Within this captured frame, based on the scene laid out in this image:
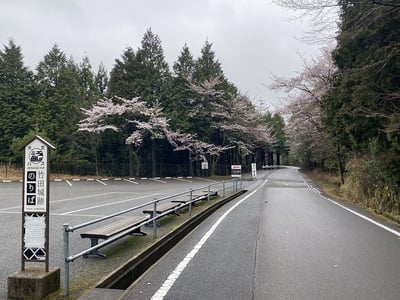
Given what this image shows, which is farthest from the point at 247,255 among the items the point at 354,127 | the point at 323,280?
the point at 354,127

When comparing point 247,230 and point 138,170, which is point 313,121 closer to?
point 138,170

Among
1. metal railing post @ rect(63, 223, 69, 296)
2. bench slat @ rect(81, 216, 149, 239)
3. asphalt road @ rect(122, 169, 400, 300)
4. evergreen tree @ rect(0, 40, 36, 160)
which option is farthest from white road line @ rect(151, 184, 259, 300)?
evergreen tree @ rect(0, 40, 36, 160)

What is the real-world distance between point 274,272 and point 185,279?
1331 mm

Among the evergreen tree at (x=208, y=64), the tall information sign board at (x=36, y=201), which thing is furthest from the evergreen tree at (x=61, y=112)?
the tall information sign board at (x=36, y=201)

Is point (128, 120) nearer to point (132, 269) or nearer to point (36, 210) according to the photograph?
point (132, 269)

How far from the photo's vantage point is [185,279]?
5090 mm

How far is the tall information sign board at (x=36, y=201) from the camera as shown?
161 inches

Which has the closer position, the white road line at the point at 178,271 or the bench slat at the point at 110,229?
the white road line at the point at 178,271

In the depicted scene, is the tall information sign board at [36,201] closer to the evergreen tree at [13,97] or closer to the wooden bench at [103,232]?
the wooden bench at [103,232]

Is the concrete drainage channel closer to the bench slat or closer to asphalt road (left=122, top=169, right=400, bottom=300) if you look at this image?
A: asphalt road (left=122, top=169, right=400, bottom=300)

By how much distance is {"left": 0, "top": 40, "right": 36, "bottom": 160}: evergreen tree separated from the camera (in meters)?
39.1

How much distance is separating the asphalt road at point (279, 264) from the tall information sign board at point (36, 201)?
3.77 feet

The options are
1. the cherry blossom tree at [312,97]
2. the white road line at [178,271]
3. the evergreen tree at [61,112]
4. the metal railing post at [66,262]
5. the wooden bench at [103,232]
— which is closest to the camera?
the metal railing post at [66,262]

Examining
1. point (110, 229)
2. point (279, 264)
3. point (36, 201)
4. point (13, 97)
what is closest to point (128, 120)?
point (13, 97)
